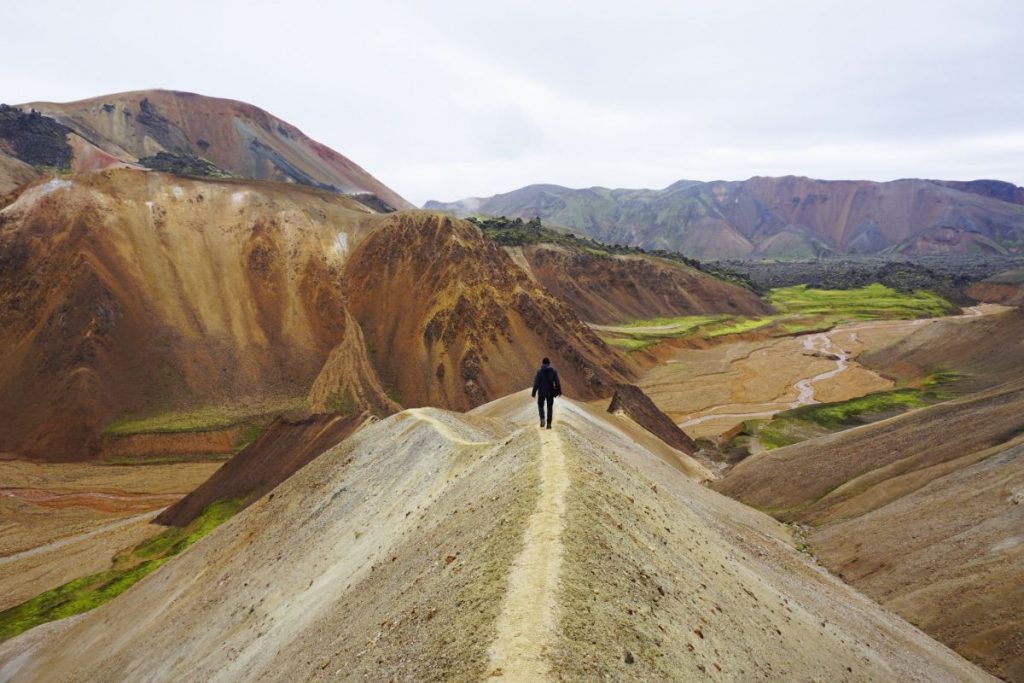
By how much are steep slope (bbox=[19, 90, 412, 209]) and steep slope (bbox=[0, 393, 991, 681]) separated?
136 metres

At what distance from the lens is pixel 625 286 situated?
119m

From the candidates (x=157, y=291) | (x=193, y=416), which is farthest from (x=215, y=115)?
(x=193, y=416)

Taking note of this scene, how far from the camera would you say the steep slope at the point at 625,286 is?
110m

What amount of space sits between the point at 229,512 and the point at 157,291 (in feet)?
111

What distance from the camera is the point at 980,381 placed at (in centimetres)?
6475

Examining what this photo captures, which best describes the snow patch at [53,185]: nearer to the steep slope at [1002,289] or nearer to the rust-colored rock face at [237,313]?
the rust-colored rock face at [237,313]

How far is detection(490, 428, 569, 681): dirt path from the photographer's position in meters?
7.81

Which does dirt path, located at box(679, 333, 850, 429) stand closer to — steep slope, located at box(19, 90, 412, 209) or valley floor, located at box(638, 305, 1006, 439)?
valley floor, located at box(638, 305, 1006, 439)

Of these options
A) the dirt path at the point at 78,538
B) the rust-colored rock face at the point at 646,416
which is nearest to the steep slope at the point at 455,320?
the rust-colored rock face at the point at 646,416

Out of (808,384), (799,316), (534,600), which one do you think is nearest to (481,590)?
(534,600)

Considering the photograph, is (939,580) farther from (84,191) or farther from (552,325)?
(84,191)

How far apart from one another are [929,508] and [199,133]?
181209 mm

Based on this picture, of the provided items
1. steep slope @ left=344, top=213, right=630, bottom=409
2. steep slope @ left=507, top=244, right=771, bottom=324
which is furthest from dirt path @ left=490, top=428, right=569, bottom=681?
steep slope @ left=507, top=244, right=771, bottom=324

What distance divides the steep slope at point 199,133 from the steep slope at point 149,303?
8238 cm
